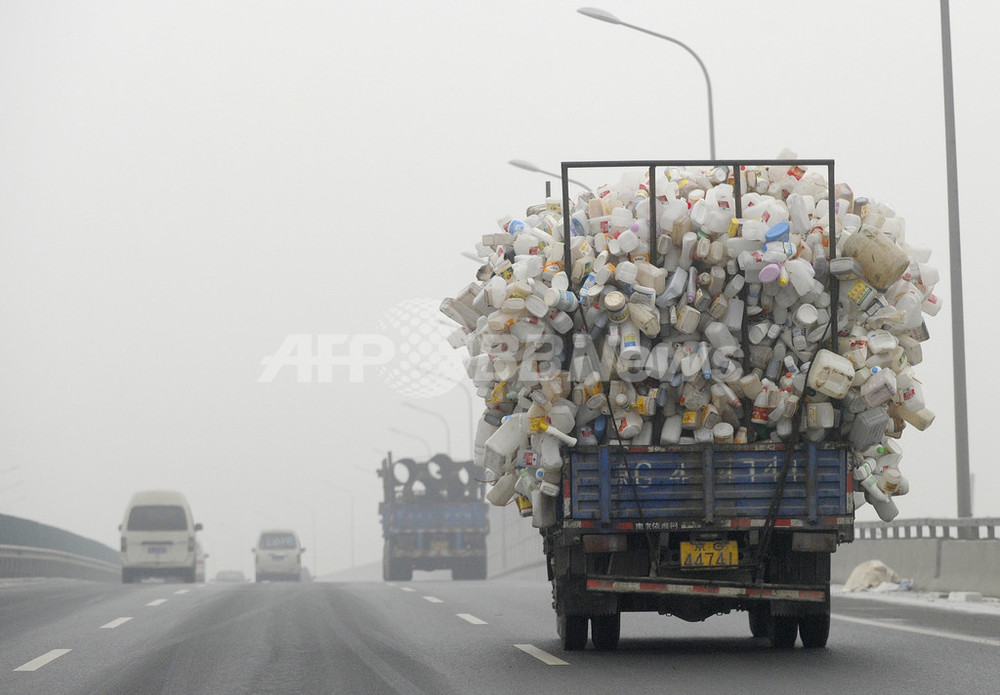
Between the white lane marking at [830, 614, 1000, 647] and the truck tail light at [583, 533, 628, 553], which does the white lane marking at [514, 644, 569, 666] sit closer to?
the truck tail light at [583, 533, 628, 553]

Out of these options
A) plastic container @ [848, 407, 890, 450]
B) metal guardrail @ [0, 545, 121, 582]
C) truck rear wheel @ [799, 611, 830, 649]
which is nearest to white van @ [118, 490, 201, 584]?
metal guardrail @ [0, 545, 121, 582]

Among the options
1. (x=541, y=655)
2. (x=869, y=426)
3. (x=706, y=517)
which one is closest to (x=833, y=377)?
(x=869, y=426)

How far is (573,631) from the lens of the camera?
38.2ft

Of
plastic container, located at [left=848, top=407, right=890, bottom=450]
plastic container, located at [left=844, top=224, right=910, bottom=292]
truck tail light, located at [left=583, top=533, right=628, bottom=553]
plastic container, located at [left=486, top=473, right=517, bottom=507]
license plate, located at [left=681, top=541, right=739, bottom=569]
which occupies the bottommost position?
license plate, located at [left=681, top=541, right=739, bottom=569]

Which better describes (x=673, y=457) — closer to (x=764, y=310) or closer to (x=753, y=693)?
(x=764, y=310)

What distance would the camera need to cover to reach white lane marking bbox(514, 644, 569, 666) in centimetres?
1076

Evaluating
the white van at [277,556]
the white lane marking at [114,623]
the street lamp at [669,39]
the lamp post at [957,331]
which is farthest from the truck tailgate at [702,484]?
the white van at [277,556]

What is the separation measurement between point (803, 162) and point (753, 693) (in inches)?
166

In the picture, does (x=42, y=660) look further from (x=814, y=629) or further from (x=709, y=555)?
(x=814, y=629)

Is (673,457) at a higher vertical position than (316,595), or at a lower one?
higher

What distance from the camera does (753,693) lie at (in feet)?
28.7

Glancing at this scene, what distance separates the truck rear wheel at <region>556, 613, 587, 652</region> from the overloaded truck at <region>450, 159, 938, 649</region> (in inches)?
14.2

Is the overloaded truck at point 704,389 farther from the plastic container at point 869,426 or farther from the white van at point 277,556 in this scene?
the white van at point 277,556

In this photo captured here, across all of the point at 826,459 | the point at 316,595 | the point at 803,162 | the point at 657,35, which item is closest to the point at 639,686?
the point at 826,459
